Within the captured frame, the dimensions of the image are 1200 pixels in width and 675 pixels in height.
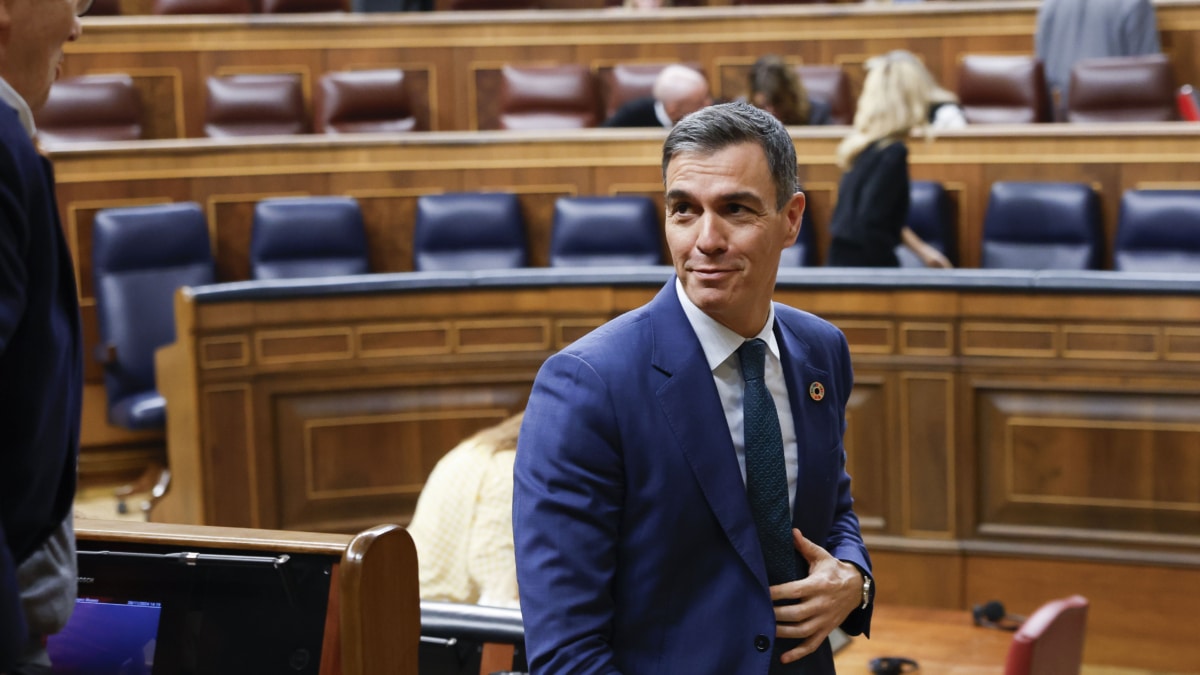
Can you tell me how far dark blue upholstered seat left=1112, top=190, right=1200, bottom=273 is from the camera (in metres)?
3.58

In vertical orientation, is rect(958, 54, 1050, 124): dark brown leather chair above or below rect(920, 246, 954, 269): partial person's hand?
above

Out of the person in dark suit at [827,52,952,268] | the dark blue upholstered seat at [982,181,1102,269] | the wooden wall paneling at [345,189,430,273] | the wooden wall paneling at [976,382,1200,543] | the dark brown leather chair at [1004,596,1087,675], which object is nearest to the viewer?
the dark brown leather chair at [1004,596,1087,675]

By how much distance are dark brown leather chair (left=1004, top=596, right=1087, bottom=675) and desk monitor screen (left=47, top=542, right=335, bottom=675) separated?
0.77 meters

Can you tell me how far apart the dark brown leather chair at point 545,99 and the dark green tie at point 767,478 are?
3822mm

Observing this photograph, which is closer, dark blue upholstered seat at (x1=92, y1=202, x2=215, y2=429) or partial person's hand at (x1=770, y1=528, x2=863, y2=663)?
partial person's hand at (x1=770, y1=528, x2=863, y2=663)

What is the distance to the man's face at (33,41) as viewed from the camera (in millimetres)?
854

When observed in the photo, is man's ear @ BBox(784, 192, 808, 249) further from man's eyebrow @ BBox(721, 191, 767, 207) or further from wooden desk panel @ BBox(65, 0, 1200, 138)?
wooden desk panel @ BBox(65, 0, 1200, 138)

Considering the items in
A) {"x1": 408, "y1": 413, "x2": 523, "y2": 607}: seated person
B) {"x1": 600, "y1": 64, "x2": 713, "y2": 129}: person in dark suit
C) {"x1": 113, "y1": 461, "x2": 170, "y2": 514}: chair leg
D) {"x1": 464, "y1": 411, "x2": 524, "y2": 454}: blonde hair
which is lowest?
{"x1": 113, "y1": 461, "x2": 170, "y2": 514}: chair leg

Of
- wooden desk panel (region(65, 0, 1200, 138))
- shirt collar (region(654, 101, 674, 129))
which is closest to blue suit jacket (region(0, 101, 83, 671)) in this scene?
shirt collar (region(654, 101, 674, 129))

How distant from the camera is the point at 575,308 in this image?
329 cm

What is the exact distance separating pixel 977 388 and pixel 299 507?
4.96 feet

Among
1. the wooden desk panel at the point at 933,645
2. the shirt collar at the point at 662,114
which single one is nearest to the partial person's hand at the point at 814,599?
the wooden desk panel at the point at 933,645

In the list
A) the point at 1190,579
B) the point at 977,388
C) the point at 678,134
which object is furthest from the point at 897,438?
the point at 678,134

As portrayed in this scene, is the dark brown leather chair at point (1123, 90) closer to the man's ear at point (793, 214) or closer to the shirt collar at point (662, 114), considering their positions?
the shirt collar at point (662, 114)
